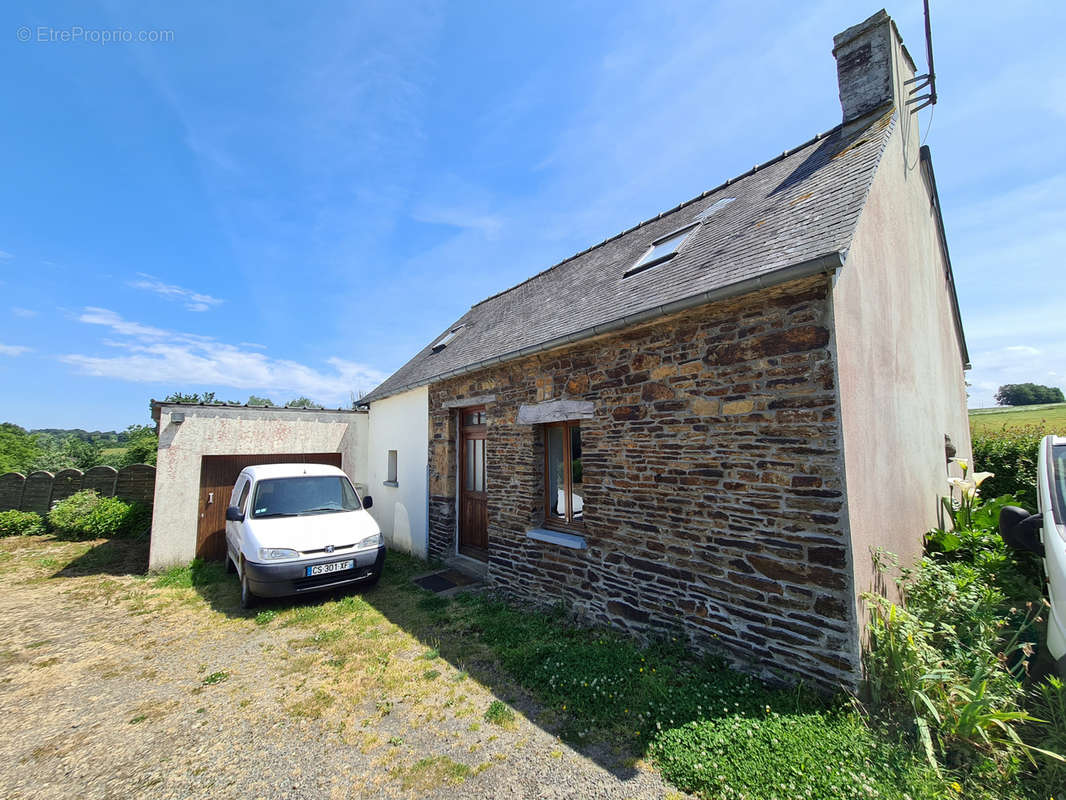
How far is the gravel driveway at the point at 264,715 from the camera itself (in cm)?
286

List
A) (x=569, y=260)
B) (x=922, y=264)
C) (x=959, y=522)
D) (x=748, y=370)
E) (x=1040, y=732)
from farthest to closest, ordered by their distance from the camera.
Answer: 1. (x=569, y=260)
2. (x=922, y=264)
3. (x=959, y=522)
4. (x=748, y=370)
5. (x=1040, y=732)

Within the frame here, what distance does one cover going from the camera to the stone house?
11.3ft

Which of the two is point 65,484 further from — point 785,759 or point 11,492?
point 785,759

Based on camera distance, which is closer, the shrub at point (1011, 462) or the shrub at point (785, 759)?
the shrub at point (785, 759)

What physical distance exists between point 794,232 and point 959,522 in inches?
174

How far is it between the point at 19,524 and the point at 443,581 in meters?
11.6

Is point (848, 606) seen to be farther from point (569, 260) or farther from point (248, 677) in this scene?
point (569, 260)

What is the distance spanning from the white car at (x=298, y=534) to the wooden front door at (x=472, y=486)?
5.35 feet

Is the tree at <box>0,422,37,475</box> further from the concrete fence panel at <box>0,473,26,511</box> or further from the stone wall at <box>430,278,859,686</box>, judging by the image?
the stone wall at <box>430,278,859,686</box>

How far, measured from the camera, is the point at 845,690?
3.18 m

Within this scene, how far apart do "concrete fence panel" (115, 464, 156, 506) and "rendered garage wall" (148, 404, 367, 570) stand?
3500 millimetres

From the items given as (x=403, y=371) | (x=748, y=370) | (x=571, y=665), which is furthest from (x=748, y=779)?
(x=403, y=371)

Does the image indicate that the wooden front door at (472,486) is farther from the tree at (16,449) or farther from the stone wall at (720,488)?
the tree at (16,449)

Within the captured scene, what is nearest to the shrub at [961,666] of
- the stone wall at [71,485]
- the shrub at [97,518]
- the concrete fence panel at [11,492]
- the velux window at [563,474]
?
the velux window at [563,474]
